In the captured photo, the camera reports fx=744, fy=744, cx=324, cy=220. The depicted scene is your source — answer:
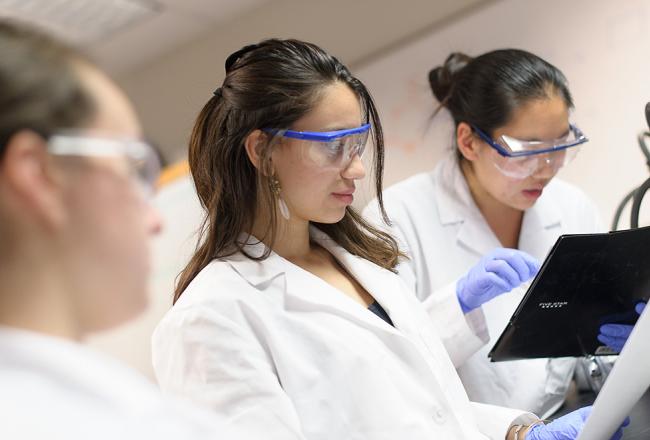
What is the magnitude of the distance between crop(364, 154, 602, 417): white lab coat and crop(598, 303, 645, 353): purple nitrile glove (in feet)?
0.73

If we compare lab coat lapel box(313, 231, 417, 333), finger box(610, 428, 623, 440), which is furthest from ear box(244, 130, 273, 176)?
finger box(610, 428, 623, 440)

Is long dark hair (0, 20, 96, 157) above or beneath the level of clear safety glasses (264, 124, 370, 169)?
above

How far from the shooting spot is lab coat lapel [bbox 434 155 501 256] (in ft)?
6.31

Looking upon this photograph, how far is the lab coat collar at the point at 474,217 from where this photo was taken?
1930mm

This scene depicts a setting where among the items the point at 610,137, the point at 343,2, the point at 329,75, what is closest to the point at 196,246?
the point at 329,75

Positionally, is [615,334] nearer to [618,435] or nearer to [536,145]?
[618,435]

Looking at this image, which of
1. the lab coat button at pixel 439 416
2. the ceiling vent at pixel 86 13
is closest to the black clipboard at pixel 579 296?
the lab coat button at pixel 439 416

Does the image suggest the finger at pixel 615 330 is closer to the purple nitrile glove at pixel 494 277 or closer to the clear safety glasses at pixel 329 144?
the purple nitrile glove at pixel 494 277

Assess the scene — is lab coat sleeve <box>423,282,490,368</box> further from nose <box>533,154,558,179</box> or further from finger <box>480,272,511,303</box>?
nose <box>533,154,558,179</box>

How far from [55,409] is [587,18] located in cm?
214

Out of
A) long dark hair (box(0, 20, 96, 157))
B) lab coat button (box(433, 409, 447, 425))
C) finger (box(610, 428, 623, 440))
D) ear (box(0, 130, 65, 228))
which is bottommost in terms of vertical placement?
lab coat button (box(433, 409, 447, 425))

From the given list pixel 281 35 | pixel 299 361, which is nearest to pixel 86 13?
pixel 281 35

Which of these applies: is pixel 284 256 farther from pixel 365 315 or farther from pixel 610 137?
pixel 610 137

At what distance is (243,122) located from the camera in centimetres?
136
